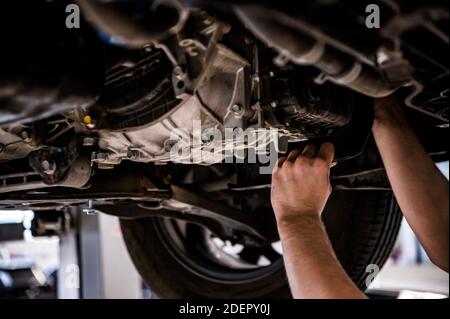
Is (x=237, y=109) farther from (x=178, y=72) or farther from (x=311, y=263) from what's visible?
(x=311, y=263)

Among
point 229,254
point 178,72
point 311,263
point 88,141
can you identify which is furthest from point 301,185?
point 229,254

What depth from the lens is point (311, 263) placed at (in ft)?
3.55

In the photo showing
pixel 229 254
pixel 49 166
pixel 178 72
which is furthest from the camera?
pixel 229 254

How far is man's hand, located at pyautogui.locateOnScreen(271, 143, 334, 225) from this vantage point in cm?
123

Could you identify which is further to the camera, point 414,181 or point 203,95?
point 414,181

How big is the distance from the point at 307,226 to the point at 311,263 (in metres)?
0.11

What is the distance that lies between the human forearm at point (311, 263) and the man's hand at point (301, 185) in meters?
0.02

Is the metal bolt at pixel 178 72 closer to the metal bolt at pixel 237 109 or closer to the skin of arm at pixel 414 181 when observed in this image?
the metal bolt at pixel 237 109

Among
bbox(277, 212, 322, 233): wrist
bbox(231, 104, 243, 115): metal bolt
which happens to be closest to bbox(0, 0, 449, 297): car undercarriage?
bbox(231, 104, 243, 115): metal bolt

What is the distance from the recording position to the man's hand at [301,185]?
1228 mm

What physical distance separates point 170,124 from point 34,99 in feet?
1.13

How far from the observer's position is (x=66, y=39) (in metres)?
0.98

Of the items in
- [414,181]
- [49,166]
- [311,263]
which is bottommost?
[311,263]
